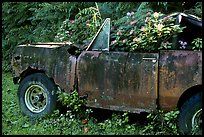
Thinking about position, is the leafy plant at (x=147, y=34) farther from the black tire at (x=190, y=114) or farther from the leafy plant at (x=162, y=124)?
the leafy plant at (x=162, y=124)

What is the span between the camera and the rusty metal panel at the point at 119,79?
4.83m

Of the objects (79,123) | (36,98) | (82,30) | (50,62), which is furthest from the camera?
(82,30)

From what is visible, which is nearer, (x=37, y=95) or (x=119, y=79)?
A: (x=119, y=79)

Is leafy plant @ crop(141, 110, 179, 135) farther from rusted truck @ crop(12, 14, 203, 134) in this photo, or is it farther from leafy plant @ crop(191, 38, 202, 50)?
leafy plant @ crop(191, 38, 202, 50)

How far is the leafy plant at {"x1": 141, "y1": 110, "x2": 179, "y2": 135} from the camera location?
15.4 feet

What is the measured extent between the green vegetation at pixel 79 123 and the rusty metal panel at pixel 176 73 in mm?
225

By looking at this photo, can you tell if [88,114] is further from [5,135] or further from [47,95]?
[5,135]

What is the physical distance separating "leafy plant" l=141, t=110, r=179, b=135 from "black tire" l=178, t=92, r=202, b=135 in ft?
0.28

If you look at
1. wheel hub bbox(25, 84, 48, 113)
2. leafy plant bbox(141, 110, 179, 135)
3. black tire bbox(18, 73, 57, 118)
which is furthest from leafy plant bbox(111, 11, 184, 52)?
wheel hub bbox(25, 84, 48, 113)

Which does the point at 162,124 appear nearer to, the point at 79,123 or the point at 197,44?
the point at 197,44

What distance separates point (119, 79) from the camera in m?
5.05

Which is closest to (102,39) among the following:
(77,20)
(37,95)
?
(37,95)

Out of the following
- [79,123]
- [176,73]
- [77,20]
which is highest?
[77,20]

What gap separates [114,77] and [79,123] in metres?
0.97
